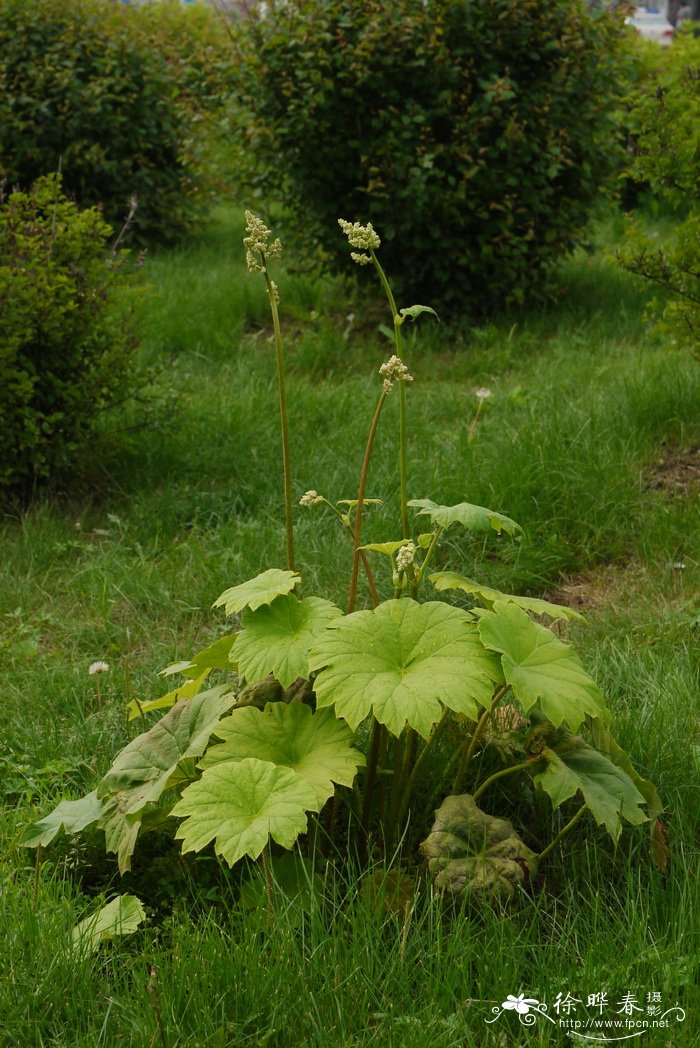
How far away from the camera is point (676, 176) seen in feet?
14.6

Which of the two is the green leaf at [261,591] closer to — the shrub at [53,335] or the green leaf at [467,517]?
the green leaf at [467,517]

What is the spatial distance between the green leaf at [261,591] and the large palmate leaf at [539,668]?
403mm

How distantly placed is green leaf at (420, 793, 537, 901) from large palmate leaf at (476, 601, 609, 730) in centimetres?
28

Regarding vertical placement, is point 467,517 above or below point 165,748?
above

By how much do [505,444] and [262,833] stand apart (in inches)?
104

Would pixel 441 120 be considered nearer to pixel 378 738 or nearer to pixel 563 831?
pixel 378 738

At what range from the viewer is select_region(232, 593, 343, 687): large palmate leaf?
7.30 feet

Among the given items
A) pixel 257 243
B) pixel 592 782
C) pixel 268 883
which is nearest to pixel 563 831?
pixel 592 782

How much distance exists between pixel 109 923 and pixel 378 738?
0.64 meters

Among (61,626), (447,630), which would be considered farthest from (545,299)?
(447,630)

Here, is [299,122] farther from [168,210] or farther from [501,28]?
[168,210]

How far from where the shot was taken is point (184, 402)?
16.0ft

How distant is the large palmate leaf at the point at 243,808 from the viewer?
6.55 ft

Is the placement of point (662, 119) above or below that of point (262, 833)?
above
